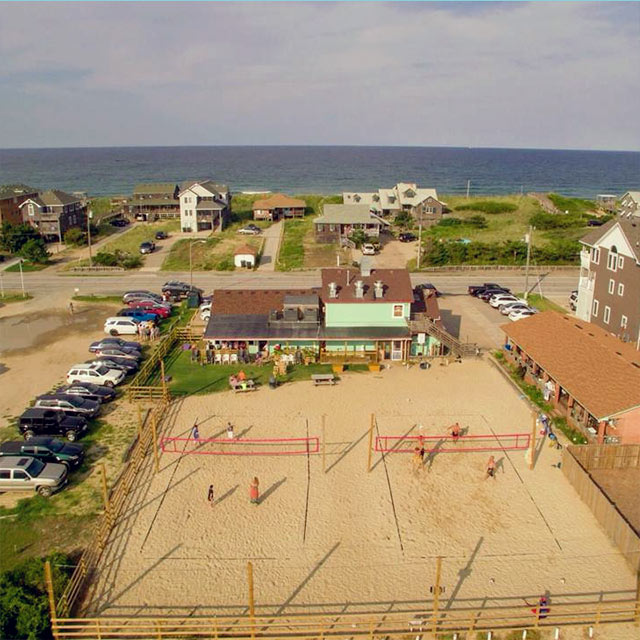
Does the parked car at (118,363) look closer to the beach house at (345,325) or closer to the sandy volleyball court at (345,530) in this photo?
the beach house at (345,325)

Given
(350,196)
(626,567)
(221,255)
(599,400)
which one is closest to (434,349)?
(599,400)

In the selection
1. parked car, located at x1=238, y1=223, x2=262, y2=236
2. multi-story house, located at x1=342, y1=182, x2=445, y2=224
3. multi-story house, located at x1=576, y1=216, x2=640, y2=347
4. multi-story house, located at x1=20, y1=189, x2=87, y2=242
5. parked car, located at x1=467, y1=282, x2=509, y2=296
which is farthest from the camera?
multi-story house, located at x1=342, y1=182, x2=445, y2=224

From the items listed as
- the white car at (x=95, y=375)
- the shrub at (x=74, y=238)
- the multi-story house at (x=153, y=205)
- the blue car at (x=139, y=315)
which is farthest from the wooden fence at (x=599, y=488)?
the multi-story house at (x=153, y=205)

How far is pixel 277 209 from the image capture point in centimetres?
9925

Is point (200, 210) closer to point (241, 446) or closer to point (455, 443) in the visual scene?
point (241, 446)

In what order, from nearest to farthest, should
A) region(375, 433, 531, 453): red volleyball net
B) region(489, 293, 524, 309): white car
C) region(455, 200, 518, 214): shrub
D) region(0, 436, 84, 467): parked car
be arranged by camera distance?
region(0, 436, 84, 467): parked car
region(375, 433, 531, 453): red volleyball net
region(489, 293, 524, 309): white car
region(455, 200, 518, 214): shrub

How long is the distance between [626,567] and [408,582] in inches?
332

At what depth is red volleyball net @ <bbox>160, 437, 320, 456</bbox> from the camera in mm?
30391

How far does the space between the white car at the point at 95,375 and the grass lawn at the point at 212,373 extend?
11.4 feet

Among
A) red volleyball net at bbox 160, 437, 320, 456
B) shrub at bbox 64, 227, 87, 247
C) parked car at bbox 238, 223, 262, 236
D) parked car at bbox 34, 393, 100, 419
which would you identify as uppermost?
parked car at bbox 238, 223, 262, 236

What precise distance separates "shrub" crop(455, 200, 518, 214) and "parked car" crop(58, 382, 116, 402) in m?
85.3

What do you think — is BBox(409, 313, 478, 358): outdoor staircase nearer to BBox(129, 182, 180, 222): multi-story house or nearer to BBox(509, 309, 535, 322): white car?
BBox(509, 309, 535, 322): white car

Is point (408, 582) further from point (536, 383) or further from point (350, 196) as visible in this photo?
point (350, 196)

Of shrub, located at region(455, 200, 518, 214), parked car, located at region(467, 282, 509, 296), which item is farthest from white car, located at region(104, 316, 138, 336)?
shrub, located at region(455, 200, 518, 214)
